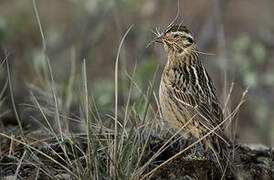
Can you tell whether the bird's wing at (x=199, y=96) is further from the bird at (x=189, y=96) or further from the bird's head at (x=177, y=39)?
the bird's head at (x=177, y=39)

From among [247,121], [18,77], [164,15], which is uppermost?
[164,15]

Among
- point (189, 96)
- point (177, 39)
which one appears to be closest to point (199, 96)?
point (189, 96)

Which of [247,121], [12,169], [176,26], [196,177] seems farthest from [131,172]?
[247,121]

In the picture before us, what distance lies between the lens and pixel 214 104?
5.96 metres

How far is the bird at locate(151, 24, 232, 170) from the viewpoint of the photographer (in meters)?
5.57

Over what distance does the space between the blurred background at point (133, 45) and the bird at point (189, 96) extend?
225 centimetres

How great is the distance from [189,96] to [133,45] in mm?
10223

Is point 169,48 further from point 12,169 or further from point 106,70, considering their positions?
point 106,70

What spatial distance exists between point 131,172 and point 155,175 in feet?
1.05

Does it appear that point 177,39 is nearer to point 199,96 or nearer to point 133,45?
point 199,96

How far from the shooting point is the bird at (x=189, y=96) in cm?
557

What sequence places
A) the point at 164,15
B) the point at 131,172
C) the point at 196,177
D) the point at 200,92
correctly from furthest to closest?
the point at 164,15 → the point at 200,92 → the point at 196,177 → the point at 131,172

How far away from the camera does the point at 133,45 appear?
16266 millimetres

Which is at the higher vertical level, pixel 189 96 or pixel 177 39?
pixel 177 39
